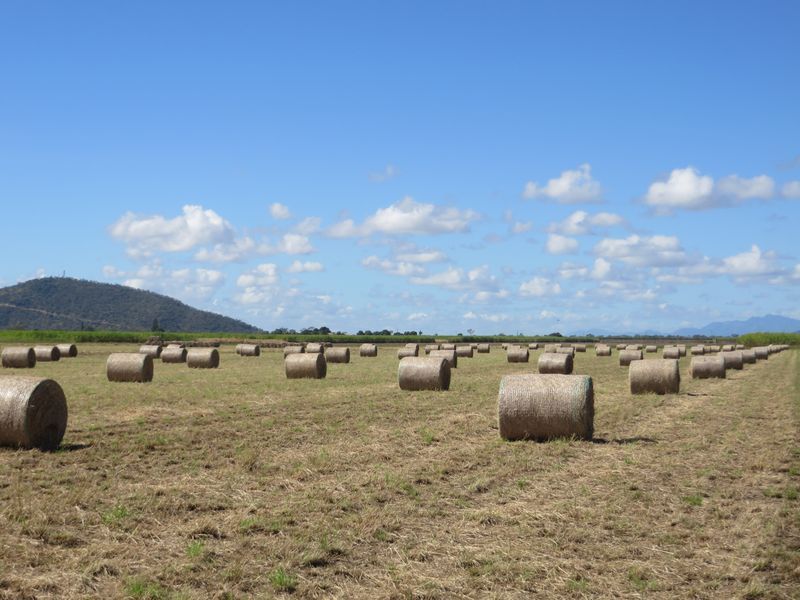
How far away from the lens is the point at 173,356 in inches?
1848

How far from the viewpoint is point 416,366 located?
2752 cm

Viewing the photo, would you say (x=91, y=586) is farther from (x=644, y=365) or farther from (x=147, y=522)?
(x=644, y=365)

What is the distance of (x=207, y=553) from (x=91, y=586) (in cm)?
128

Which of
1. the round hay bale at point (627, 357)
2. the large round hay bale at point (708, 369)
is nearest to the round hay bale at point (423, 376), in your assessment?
the large round hay bale at point (708, 369)

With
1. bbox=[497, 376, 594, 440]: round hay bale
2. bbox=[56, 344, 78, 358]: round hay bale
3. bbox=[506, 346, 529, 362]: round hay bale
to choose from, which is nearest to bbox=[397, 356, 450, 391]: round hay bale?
bbox=[497, 376, 594, 440]: round hay bale

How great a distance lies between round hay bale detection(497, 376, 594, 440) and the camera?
53.5 ft

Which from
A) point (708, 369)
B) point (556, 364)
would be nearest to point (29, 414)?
point (556, 364)

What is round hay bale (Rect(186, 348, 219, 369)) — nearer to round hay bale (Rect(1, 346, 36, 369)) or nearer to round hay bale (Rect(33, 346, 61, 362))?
round hay bale (Rect(1, 346, 36, 369))

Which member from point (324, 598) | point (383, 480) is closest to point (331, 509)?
point (383, 480)

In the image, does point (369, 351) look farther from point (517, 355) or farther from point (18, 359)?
point (18, 359)

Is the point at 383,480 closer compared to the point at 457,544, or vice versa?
the point at 457,544

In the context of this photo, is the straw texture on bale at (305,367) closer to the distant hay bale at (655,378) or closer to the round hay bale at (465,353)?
the distant hay bale at (655,378)

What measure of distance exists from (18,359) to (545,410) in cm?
3474

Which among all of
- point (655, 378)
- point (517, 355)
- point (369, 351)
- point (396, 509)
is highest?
point (369, 351)
